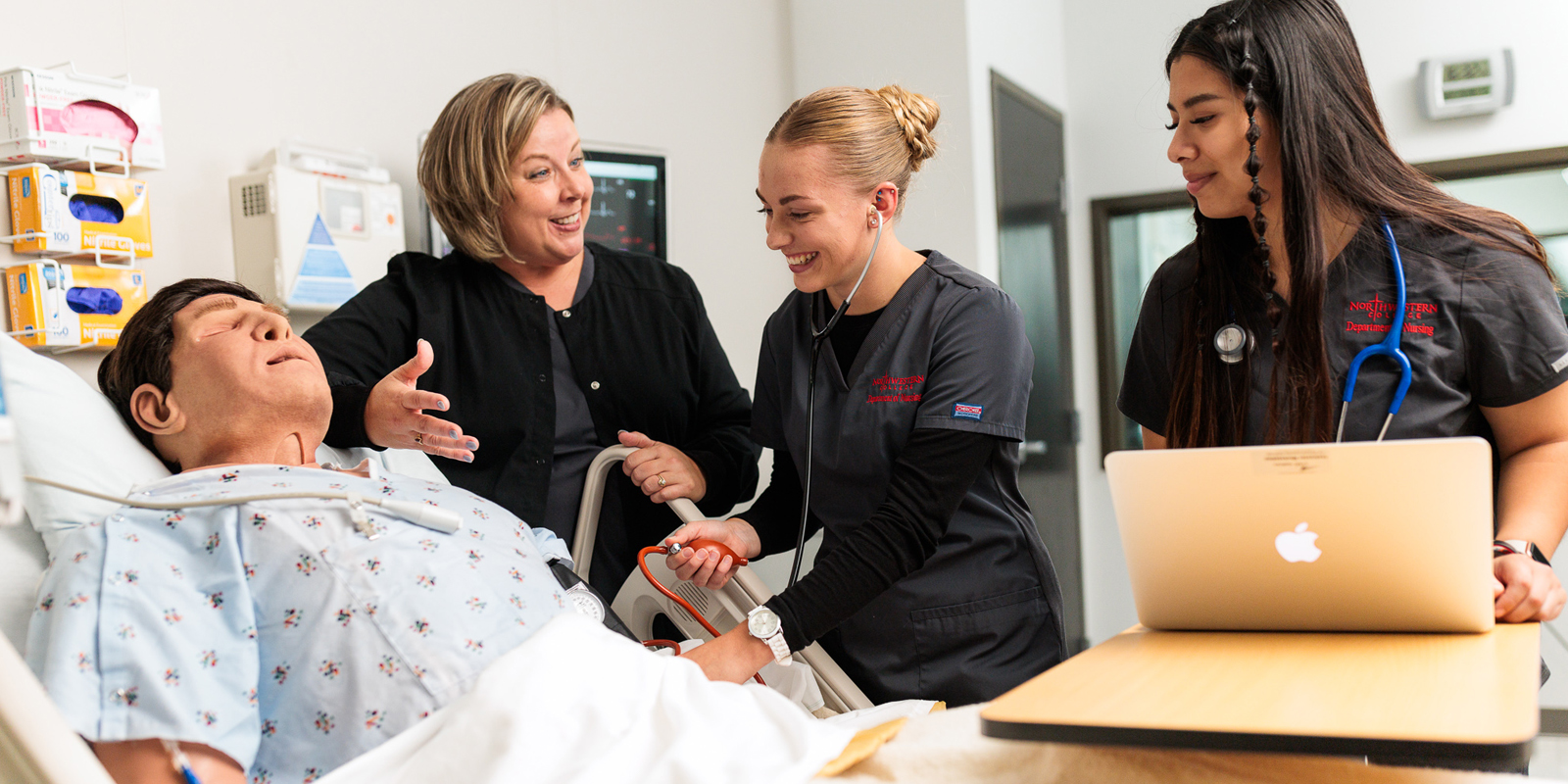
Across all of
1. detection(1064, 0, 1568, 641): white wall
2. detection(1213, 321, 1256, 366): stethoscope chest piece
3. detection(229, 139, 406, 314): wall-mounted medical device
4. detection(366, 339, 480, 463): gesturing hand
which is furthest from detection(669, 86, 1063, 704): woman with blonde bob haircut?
detection(1064, 0, 1568, 641): white wall

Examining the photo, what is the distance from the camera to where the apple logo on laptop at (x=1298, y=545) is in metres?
1.02

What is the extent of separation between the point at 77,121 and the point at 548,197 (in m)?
0.76

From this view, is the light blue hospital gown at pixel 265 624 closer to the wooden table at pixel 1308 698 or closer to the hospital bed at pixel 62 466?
the hospital bed at pixel 62 466

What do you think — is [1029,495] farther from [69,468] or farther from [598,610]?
[69,468]

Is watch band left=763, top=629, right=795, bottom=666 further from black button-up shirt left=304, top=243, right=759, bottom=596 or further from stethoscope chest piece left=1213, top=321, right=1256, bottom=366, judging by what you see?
stethoscope chest piece left=1213, top=321, right=1256, bottom=366

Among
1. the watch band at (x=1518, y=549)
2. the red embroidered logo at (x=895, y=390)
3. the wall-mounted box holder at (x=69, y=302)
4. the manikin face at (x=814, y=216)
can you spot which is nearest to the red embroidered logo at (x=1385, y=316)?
the watch band at (x=1518, y=549)

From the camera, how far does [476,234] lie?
76.2 inches

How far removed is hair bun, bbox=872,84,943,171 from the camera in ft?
5.73

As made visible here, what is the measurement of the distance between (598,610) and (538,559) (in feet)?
0.46

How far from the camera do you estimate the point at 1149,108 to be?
14.0 feet

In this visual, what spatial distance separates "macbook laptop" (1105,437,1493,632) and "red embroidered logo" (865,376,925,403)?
1.73 feet

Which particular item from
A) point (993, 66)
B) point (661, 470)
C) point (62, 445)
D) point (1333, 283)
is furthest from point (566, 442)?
point (993, 66)

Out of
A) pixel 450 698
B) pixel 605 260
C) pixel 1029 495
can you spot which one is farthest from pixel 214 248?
pixel 1029 495

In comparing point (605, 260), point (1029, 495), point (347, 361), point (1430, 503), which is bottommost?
point (1029, 495)
